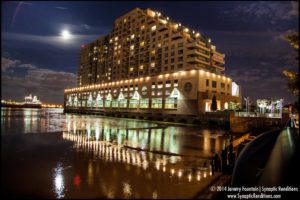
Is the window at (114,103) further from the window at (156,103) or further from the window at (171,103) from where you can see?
the window at (171,103)

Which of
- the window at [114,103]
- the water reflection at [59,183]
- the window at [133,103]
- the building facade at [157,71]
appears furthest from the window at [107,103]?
the water reflection at [59,183]

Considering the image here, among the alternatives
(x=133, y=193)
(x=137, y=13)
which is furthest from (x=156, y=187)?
(x=137, y=13)

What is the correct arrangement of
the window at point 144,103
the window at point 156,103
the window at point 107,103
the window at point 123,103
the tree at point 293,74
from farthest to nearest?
the window at point 107,103
the window at point 123,103
the window at point 144,103
the window at point 156,103
the tree at point 293,74

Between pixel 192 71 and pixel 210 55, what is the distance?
618 inches

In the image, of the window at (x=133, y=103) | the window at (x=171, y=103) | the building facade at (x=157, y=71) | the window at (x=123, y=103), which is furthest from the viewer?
the window at (x=123, y=103)

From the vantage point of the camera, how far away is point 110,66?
113625 mm

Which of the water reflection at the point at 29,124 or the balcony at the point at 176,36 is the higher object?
the balcony at the point at 176,36

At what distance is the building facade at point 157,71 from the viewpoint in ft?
215

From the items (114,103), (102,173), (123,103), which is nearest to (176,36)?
(123,103)

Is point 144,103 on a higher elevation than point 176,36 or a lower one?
lower

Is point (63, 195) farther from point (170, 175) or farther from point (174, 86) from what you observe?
point (174, 86)

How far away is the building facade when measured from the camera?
65.6 metres

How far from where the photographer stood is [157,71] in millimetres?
80062

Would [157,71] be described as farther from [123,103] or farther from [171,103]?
[123,103]
